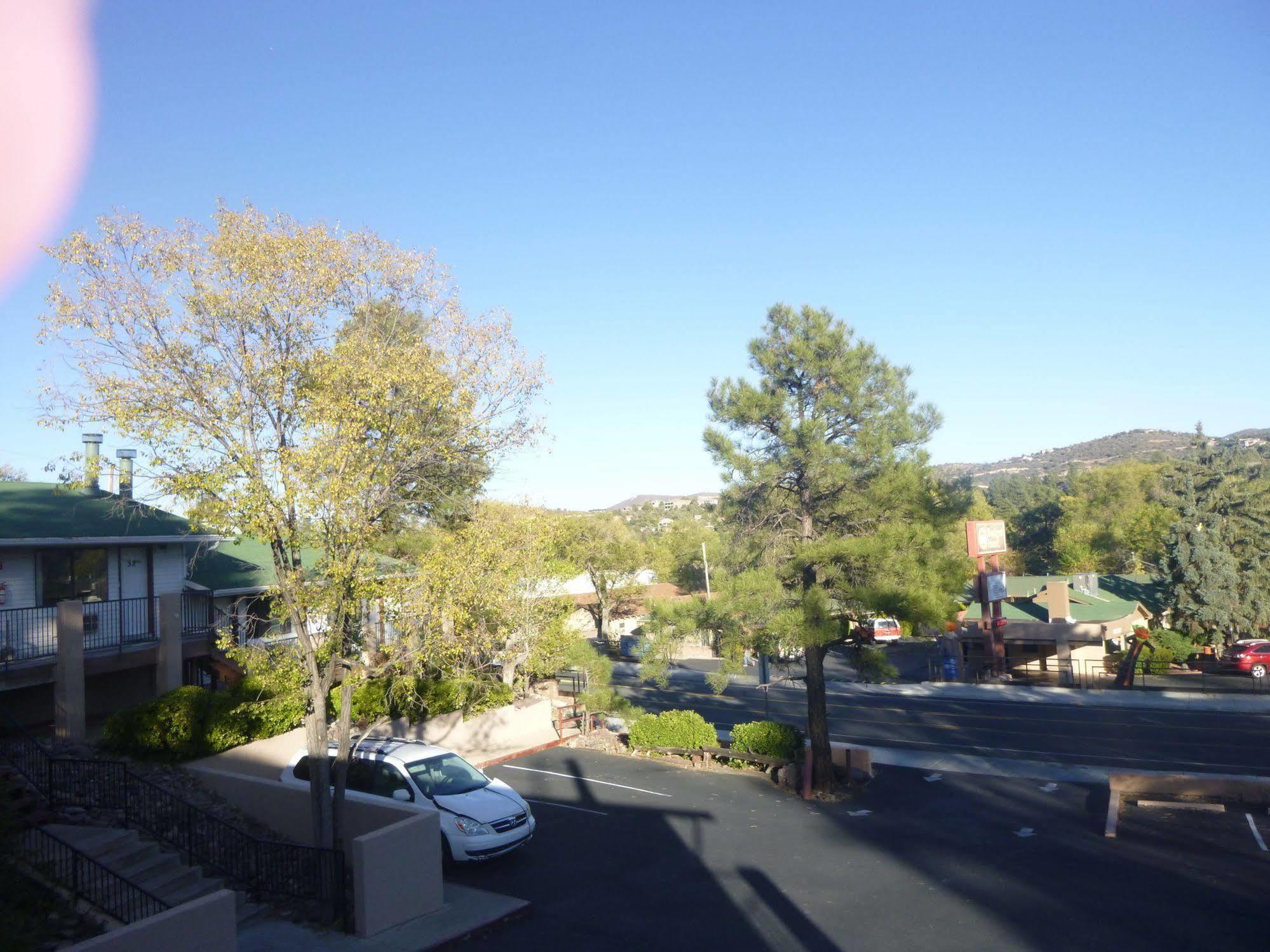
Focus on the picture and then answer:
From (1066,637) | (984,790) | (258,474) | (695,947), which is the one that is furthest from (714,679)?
(1066,637)

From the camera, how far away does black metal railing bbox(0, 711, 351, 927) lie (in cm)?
1095

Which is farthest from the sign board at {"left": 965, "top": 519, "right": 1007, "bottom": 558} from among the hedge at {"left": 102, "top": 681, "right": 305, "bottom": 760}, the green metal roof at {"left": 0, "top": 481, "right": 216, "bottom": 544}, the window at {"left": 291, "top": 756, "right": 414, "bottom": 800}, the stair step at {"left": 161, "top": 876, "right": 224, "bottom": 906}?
the stair step at {"left": 161, "top": 876, "right": 224, "bottom": 906}

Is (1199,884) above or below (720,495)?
below

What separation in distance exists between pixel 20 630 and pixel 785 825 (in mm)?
14433

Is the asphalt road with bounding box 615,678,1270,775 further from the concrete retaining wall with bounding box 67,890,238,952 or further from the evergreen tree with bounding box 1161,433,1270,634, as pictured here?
the concrete retaining wall with bounding box 67,890,238,952

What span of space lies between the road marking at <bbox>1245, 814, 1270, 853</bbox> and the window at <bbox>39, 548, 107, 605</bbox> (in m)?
21.1

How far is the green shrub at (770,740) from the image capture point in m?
19.4

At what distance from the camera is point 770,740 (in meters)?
19.6

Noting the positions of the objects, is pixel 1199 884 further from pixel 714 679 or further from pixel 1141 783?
pixel 714 679

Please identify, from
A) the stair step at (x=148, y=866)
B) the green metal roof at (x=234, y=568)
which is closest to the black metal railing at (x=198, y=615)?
the green metal roof at (x=234, y=568)

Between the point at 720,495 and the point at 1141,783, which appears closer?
the point at 1141,783

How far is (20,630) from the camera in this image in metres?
16.2

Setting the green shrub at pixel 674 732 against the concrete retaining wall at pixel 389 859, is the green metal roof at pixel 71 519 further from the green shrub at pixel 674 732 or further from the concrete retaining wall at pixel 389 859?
the green shrub at pixel 674 732

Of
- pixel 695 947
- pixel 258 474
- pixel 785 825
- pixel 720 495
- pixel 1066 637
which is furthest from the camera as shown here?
pixel 1066 637
